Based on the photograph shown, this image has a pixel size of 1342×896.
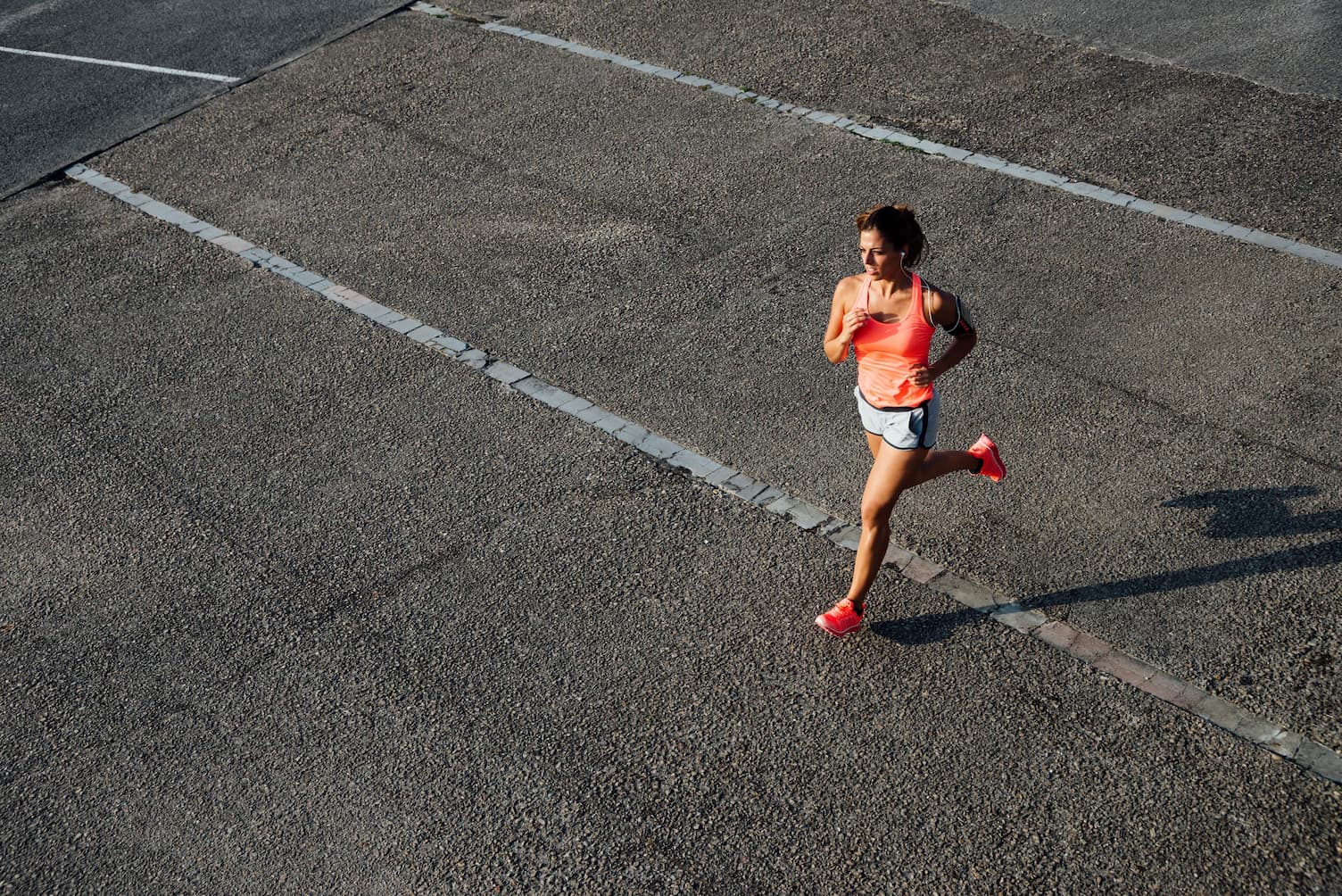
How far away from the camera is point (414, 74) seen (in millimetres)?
12531

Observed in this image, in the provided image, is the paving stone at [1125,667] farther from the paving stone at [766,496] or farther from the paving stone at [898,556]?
the paving stone at [766,496]

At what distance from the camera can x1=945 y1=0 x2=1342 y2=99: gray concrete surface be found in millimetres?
11219

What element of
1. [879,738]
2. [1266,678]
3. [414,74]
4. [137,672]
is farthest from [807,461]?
[414,74]

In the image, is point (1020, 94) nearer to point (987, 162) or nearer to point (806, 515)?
point (987, 162)

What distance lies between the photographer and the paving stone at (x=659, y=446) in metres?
7.27

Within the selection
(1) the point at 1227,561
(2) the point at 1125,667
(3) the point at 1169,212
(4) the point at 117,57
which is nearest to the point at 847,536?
(2) the point at 1125,667

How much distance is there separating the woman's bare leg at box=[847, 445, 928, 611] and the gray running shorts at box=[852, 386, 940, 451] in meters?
0.04

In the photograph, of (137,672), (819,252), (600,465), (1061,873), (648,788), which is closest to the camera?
(1061,873)

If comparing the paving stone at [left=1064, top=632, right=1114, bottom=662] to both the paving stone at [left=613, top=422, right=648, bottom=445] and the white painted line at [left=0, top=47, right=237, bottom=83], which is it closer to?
the paving stone at [left=613, top=422, right=648, bottom=445]

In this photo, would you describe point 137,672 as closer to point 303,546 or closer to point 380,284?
point 303,546

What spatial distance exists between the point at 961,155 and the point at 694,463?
15.0 feet

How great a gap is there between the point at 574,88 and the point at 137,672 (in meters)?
7.70

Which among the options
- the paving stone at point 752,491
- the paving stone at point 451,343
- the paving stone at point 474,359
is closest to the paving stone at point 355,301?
the paving stone at point 451,343

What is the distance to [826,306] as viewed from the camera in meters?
8.48
